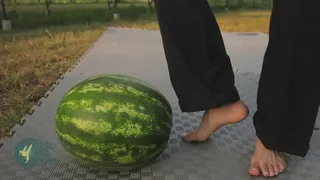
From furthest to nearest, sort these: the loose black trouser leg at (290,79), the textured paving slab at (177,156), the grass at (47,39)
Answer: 1. the grass at (47,39)
2. the textured paving slab at (177,156)
3. the loose black trouser leg at (290,79)

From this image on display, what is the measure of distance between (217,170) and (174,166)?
12 centimetres

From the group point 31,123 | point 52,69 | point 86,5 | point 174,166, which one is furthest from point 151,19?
point 174,166

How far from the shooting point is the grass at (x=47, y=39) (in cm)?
201

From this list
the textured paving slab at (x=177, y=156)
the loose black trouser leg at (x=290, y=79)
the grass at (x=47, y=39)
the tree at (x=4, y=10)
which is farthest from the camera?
the tree at (x=4, y=10)

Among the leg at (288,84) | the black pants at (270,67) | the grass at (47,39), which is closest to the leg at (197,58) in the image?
the black pants at (270,67)

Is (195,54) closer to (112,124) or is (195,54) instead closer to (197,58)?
(197,58)

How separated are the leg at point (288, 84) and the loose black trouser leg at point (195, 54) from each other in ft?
0.39

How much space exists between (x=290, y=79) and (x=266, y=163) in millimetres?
243

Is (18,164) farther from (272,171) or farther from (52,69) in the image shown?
(52,69)

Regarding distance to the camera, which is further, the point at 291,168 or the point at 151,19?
the point at 151,19

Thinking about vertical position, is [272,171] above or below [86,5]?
above

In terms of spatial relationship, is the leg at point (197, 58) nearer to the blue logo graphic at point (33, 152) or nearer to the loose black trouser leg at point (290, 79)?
the loose black trouser leg at point (290, 79)

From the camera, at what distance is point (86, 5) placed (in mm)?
4172

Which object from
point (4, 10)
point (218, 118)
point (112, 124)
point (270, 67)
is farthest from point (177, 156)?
point (4, 10)
